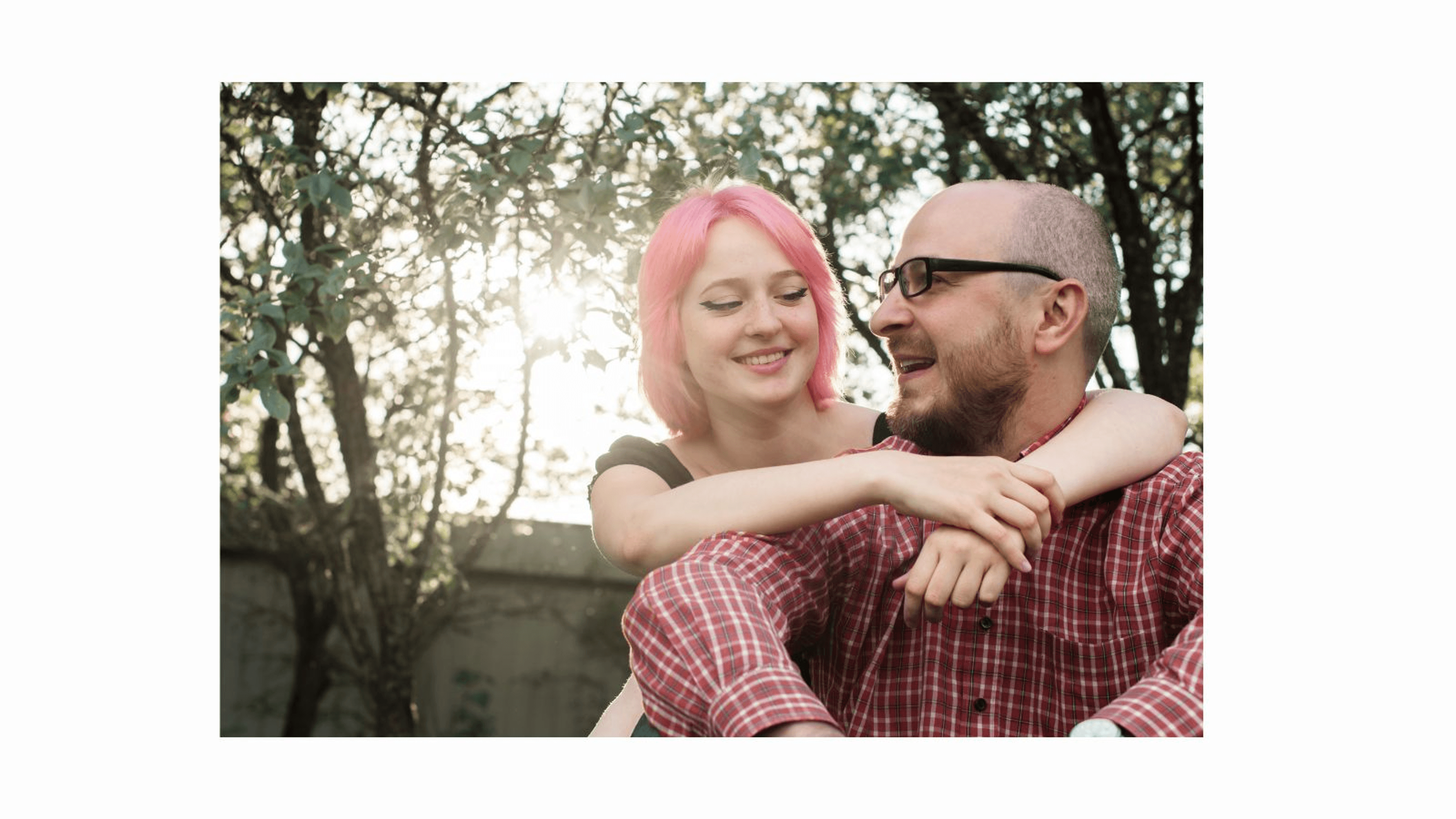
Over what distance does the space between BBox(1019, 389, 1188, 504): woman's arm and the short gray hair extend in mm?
153

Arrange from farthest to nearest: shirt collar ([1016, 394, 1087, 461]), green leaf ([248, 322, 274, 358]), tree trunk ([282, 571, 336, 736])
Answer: tree trunk ([282, 571, 336, 736]) < green leaf ([248, 322, 274, 358]) < shirt collar ([1016, 394, 1087, 461])

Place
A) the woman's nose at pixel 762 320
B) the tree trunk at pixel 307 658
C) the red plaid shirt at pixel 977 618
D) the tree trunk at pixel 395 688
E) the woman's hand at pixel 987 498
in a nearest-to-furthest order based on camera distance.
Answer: the woman's hand at pixel 987 498 < the red plaid shirt at pixel 977 618 < the woman's nose at pixel 762 320 < the tree trunk at pixel 307 658 < the tree trunk at pixel 395 688

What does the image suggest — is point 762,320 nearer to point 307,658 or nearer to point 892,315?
point 892,315

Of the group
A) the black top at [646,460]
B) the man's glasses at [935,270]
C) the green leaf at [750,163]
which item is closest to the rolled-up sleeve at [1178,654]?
the man's glasses at [935,270]

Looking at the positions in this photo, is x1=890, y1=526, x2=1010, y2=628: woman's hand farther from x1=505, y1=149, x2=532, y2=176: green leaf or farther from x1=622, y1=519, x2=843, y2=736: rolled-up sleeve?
x1=505, y1=149, x2=532, y2=176: green leaf

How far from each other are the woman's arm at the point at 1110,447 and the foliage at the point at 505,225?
1.08m

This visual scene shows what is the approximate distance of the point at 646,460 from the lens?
8.87 feet

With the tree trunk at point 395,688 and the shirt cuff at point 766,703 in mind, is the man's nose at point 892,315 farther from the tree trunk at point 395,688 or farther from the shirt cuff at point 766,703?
the tree trunk at point 395,688

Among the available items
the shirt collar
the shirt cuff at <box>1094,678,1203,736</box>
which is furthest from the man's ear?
the shirt cuff at <box>1094,678,1203,736</box>

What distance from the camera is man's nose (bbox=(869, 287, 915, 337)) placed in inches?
92.1

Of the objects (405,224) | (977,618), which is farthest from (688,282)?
(977,618)

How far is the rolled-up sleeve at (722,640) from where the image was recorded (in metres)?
1.71

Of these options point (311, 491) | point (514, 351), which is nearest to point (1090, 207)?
point (514, 351)
